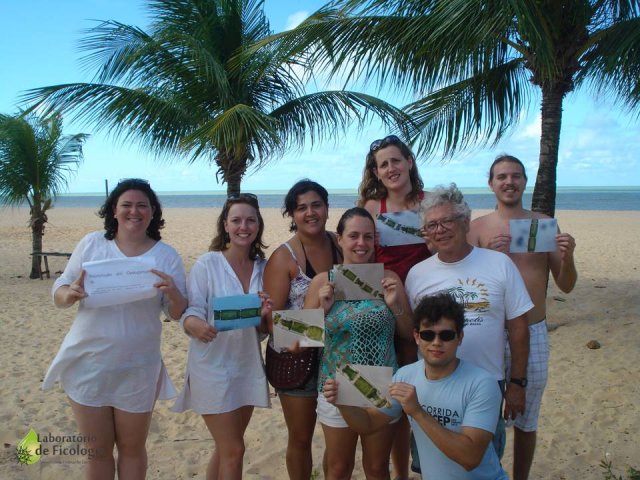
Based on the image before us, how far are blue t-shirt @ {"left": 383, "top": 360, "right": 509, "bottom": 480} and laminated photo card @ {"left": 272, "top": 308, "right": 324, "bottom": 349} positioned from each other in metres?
0.57

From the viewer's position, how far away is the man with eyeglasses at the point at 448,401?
7.61 feet

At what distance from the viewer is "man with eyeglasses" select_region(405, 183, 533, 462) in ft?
9.02

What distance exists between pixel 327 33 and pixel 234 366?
556cm

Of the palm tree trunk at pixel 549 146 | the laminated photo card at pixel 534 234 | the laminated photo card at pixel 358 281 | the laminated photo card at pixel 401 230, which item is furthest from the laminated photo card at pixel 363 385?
the palm tree trunk at pixel 549 146

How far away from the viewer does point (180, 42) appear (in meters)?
9.44

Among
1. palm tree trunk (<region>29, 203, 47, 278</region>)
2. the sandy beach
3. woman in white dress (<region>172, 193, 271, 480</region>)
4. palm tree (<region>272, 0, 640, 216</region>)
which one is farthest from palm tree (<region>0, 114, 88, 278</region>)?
woman in white dress (<region>172, 193, 271, 480</region>)

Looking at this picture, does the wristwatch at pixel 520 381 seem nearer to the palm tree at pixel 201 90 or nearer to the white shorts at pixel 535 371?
the white shorts at pixel 535 371

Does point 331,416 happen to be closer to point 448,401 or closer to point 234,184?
point 448,401

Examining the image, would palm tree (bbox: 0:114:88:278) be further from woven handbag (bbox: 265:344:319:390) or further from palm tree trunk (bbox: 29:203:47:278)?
woven handbag (bbox: 265:344:319:390)

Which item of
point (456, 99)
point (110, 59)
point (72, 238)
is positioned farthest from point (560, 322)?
point (72, 238)

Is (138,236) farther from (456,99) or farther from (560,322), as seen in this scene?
(560,322)

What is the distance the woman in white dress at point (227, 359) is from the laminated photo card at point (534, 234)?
5.17ft

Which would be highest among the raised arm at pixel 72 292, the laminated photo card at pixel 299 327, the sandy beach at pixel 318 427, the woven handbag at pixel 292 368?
the raised arm at pixel 72 292

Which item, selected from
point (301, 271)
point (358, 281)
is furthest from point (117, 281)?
point (358, 281)
